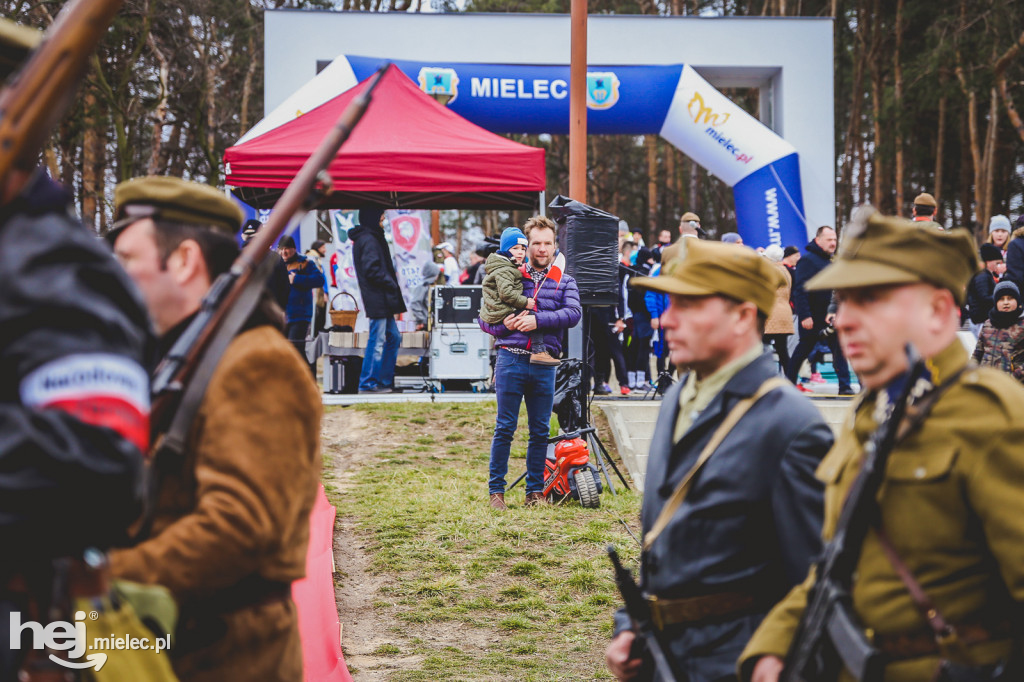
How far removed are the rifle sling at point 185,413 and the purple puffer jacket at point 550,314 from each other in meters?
5.34

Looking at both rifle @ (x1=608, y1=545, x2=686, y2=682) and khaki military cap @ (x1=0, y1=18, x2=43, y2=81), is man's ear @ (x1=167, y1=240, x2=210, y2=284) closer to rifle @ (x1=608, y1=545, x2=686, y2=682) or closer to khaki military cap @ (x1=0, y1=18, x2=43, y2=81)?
khaki military cap @ (x1=0, y1=18, x2=43, y2=81)

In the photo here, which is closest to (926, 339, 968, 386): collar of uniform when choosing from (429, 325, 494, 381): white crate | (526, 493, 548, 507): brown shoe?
(526, 493, 548, 507): brown shoe

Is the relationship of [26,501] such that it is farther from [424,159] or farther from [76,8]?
[424,159]

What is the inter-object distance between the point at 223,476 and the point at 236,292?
0.43 meters

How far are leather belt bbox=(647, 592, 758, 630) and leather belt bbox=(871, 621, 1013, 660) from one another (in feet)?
1.51

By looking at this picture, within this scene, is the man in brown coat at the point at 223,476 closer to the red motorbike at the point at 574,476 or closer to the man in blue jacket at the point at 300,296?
the red motorbike at the point at 574,476

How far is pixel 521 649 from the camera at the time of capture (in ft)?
18.2

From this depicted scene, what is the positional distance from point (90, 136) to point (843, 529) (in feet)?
77.7

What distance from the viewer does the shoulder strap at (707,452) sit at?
2.39m

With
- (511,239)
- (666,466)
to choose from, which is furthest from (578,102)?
(666,466)

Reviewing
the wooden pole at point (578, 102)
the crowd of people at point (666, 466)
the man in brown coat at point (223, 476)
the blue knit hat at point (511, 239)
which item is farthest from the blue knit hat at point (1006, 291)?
the man in brown coat at point (223, 476)

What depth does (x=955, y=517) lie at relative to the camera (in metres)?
1.82

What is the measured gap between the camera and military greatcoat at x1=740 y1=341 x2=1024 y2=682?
1.76m

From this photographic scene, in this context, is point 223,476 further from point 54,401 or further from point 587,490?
point 587,490
